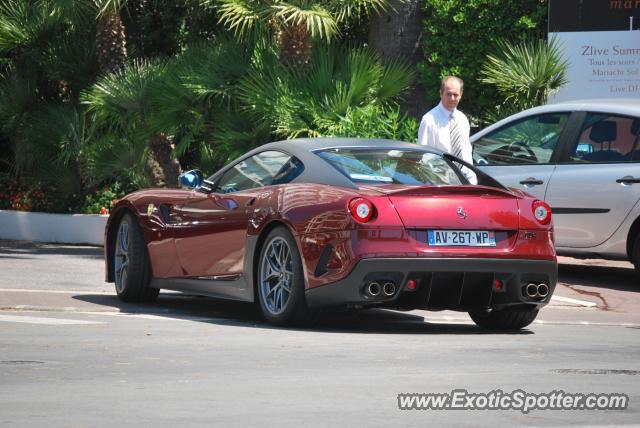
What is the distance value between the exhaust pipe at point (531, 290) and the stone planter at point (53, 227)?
10074 millimetres

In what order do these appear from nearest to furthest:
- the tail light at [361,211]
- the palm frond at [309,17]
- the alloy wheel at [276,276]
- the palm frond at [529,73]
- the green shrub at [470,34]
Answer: the tail light at [361,211] → the alloy wheel at [276,276] → the palm frond at [309,17] → the palm frond at [529,73] → the green shrub at [470,34]

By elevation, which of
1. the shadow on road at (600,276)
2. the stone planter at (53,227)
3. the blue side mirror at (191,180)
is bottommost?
the stone planter at (53,227)

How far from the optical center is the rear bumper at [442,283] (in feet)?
31.2

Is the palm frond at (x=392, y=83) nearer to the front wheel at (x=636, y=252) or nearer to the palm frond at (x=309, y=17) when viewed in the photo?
the palm frond at (x=309, y=17)

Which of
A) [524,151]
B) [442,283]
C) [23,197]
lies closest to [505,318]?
[442,283]

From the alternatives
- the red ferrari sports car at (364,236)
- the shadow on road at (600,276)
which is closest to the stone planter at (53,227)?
the shadow on road at (600,276)

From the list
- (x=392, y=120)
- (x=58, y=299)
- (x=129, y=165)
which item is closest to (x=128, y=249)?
(x=58, y=299)

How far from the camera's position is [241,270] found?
34.2 feet

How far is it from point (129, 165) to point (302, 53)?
2747 millimetres

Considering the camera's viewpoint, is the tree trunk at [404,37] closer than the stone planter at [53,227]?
No

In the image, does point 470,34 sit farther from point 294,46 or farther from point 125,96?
point 125,96

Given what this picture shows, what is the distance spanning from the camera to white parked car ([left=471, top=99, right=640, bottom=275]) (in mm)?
13789

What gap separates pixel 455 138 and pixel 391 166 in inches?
119

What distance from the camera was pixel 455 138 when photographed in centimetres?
1325
